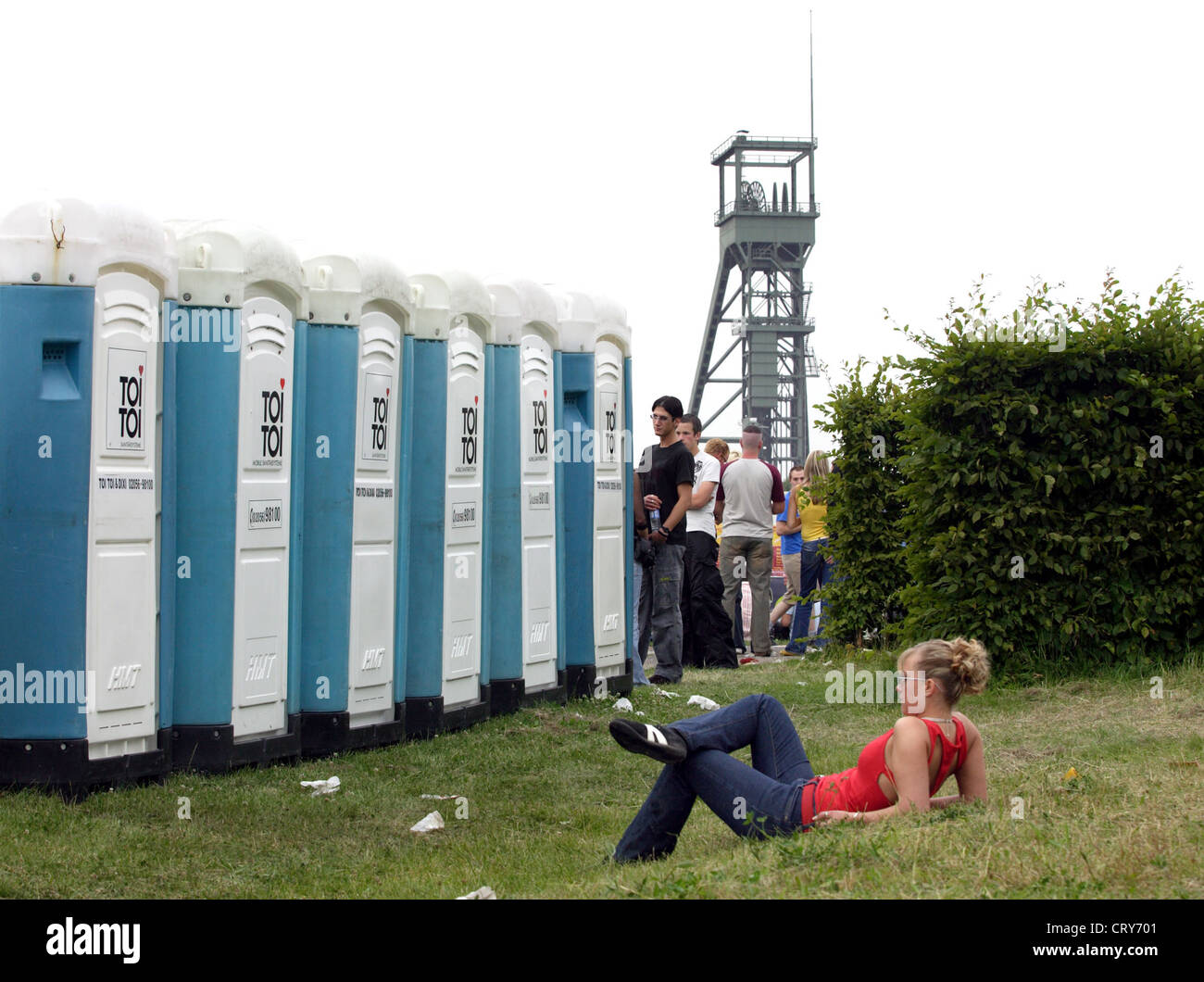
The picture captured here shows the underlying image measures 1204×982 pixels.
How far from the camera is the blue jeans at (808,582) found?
1486 cm

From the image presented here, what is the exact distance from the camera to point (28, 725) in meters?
6.66

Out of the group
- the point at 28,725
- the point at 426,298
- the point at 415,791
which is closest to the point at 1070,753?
the point at 415,791

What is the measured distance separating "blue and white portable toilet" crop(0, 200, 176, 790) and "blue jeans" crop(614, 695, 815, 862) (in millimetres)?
2666

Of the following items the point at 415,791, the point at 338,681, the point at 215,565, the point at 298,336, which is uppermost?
the point at 298,336

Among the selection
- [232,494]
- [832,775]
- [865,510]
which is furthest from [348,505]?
[865,510]

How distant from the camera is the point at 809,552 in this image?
15.2m

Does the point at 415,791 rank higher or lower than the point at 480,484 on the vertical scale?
lower

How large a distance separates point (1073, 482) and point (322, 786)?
601 centimetres

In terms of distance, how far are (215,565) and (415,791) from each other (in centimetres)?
158

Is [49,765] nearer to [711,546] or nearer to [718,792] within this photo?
[718,792]

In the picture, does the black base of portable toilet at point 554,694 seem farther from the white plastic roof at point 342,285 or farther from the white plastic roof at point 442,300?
the white plastic roof at point 342,285

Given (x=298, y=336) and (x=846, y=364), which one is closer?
(x=298, y=336)
